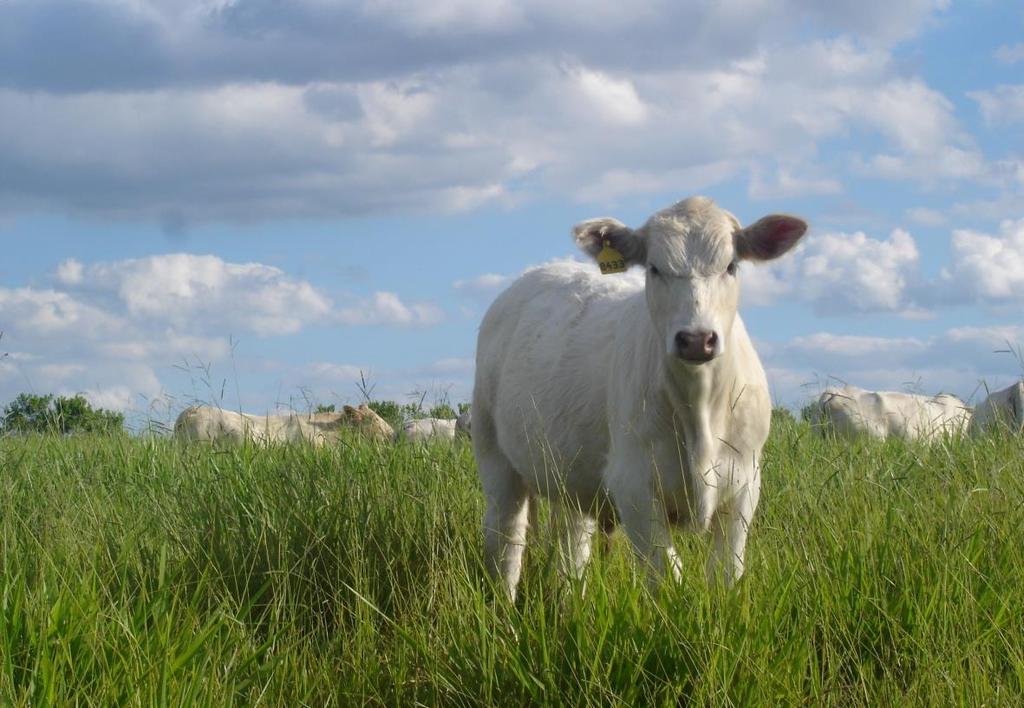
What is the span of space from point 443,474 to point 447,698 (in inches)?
115

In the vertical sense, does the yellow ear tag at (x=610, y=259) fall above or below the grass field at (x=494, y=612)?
above

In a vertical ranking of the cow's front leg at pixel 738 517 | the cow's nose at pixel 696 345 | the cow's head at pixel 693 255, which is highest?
the cow's head at pixel 693 255

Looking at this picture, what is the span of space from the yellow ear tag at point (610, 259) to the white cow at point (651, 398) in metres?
0.02

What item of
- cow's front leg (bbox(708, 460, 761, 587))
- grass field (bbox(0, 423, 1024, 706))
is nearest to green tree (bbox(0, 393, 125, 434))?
grass field (bbox(0, 423, 1024, 706))

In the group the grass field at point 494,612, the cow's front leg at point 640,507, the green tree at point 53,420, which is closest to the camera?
the grass field at point 494,612

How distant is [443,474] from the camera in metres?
6.73

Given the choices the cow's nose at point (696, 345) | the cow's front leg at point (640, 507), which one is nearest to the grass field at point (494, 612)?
the cow's front leg at point (640, 507)

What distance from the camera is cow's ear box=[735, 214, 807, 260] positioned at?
5.32 metres

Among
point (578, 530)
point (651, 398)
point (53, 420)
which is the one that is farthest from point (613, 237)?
point (53, 420)

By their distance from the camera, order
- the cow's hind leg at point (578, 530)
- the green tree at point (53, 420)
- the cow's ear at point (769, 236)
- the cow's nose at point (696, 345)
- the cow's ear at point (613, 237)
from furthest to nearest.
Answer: the green tree at point (53, 420) < the cow's hind leg at point (578, 530) < the cow's ear at point (613, 237) < the cow's ear at point (769, 236) < the cow's nose at point (696, 345)

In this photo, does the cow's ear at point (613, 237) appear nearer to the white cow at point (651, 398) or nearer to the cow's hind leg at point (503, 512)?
the white cow at point (651, 398)

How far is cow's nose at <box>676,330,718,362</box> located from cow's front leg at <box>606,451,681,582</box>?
2.13 feet

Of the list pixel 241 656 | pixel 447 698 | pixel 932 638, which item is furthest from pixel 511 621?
pixel 932 638

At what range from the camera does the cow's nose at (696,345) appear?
15.1 ft
